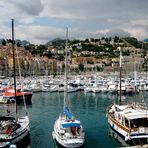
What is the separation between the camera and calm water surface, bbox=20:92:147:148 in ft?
98.6

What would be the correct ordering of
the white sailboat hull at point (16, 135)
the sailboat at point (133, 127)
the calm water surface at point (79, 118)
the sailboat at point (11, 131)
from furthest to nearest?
1. the calm water surface at point (79, 118)
2. the sailboat at point (133, 127)
3. the sailboat at point (11, 131)
4. the white sailboat hull at point (16, 135)

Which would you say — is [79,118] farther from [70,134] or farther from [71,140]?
[71,140]

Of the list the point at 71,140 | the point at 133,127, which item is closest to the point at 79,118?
the point at 133,127

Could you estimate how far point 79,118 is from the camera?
140ft

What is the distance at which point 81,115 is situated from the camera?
4562 centimetres

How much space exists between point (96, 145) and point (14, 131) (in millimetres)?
7021

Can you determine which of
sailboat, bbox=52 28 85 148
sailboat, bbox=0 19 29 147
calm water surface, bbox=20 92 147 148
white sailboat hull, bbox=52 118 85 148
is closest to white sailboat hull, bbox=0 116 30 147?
sailboat, bbox=0 19 29 147

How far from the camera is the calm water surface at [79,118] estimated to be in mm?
30047

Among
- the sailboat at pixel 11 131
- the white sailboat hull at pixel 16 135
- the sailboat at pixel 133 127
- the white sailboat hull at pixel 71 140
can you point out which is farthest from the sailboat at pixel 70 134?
the sailboat at pixel 133 127

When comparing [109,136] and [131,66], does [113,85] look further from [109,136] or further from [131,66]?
[131,66]

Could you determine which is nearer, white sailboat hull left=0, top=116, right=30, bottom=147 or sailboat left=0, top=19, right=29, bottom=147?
white sailboat hull left=0, top=116, right=30, bottom=147

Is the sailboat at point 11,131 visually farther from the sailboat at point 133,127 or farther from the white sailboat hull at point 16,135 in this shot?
the sailboat at point 133,127

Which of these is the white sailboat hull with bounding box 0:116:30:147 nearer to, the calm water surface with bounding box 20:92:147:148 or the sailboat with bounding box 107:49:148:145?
the calm water surface with bounding box 20:92:147:148

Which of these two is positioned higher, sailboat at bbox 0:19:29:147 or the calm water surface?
sailboat at bbox 0:19:29:147
